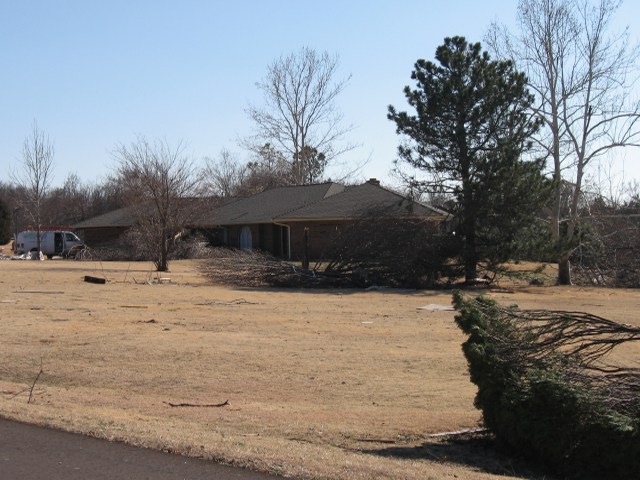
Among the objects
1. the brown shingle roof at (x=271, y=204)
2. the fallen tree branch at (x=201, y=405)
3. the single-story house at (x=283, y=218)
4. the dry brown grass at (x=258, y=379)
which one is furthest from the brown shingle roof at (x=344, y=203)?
the fallen tree branch at (x=201, y=405)

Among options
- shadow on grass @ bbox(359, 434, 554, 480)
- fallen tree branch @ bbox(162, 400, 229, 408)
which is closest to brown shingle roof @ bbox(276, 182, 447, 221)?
fallen tree branch @ bbox(162, 400, 229, 408)

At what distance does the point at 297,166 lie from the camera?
217ft

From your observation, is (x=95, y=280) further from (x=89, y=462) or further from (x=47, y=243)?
(x=47, y=243)

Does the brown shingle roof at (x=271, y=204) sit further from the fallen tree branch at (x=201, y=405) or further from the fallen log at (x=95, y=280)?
the fallen tree branch at (x=201, y=405)

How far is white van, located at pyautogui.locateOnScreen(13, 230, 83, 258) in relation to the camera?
169 ft

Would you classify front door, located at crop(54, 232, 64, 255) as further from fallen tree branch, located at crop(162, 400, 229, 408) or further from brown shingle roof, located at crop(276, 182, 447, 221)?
fallen tree branch, located at crop(162, 400, 229, 408)

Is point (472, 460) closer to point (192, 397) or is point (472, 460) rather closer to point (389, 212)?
point (192, 397)

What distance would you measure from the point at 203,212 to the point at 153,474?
119ft

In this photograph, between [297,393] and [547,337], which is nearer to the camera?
[547,337]

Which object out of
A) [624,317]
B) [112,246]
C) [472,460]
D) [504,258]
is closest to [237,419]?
[472,460]

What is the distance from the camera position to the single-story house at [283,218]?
43.5 m

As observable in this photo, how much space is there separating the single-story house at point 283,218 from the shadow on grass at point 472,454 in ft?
87.1

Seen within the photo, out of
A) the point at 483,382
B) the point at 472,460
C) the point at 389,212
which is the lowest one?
the point at 472,460

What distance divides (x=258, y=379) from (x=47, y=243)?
4361 centimetres
